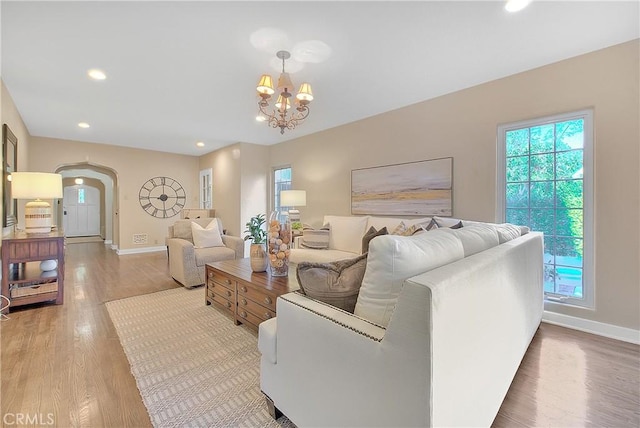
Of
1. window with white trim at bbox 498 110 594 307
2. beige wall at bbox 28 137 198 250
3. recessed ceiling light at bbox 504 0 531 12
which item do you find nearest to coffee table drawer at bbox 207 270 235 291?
window with white trim at bbox 498 110 594 307

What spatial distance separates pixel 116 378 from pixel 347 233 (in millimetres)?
2911

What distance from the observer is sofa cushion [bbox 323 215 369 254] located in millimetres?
3965

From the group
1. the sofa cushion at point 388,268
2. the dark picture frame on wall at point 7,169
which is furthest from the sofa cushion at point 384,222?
the dark picture frame on wall at point 7,169

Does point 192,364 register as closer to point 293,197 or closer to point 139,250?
point 293,197

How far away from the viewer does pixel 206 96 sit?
11.6 ft

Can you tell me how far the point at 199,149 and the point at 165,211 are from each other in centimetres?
185

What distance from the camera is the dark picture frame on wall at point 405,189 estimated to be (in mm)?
3492

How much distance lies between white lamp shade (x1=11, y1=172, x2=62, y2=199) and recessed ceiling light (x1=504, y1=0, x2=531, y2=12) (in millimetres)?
4500

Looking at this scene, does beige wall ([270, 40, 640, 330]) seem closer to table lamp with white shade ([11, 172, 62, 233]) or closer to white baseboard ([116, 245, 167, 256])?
table lamp with white shade ([11, 172, 62, 233])

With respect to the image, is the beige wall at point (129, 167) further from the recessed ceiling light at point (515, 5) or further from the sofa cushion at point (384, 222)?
the recessed ceiling light at point (515, 5)

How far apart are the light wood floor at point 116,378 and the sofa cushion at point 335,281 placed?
1.08m

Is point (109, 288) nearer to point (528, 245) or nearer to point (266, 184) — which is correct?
Answer: point (266, 184)

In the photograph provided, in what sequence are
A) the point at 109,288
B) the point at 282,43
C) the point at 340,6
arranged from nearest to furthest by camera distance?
the point at 340,6 < the point at 282,43 < the point at 109,288

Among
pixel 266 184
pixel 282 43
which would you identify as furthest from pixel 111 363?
pixel 266 184
